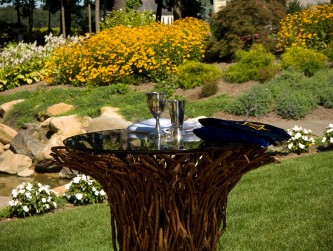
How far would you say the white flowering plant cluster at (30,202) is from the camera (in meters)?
6.68

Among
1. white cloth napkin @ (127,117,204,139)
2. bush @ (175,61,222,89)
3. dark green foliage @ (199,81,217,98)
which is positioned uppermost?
white cloth napkin @ (127,117,204,139)

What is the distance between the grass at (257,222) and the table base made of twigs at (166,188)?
1.68 metres

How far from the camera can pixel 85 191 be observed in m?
7.05

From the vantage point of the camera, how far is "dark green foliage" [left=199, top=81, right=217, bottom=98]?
491 inches

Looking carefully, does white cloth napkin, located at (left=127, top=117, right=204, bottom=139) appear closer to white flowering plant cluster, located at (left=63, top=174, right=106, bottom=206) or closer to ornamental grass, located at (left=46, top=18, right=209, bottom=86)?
white flowering plant cluster, located at (left=63, top=174, right=106, bottom=206)

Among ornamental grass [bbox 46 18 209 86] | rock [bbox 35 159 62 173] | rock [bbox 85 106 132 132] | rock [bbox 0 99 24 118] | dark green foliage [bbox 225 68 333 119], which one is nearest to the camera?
rock [bbox 35 159 62 173]

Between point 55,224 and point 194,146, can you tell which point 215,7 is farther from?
point 194,146

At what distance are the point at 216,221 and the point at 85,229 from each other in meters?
2.61

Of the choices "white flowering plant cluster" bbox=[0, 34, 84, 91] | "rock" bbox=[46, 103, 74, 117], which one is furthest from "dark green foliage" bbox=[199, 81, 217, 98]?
"white flowering plant cluster" bbox=[0, 34, 84, 91]

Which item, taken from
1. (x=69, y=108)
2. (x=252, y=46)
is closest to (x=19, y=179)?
(x=69, y=108)

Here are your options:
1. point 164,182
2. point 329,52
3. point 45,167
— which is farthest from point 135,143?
point 329,52

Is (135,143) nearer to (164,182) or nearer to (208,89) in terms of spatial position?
(164,182)

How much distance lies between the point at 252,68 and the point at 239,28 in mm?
2011

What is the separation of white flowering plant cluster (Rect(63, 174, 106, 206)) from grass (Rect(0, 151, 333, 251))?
12.7 inches
